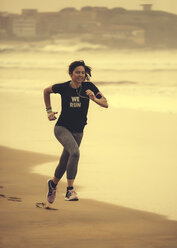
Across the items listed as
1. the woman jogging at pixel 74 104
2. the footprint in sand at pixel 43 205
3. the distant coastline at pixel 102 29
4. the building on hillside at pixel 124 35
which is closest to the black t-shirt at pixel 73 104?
the woman jogging at pixel 74 104

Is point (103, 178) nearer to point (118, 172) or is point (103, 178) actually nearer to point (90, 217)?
point (118, 172)

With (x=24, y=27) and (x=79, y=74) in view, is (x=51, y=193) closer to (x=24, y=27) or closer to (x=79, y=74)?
(x=79, y=74)

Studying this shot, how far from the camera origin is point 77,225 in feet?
22.8

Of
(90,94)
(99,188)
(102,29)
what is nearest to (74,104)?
(90,94)

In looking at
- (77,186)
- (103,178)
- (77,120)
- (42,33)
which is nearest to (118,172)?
(103,178)

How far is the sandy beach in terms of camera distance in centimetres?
664

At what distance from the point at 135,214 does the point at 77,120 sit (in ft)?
4.56

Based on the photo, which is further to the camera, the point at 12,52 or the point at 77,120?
the point at 12,52

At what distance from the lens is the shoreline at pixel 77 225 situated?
6.45 meters

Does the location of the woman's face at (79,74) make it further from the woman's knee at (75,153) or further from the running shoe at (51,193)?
the running shoe at (51,193)

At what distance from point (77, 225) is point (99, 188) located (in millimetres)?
2541

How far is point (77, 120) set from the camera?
272 inches

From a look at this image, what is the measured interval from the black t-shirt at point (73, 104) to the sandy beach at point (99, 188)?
908 millimetres

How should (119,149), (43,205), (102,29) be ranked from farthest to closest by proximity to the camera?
(102,29) → (119,149) → (43,205)
